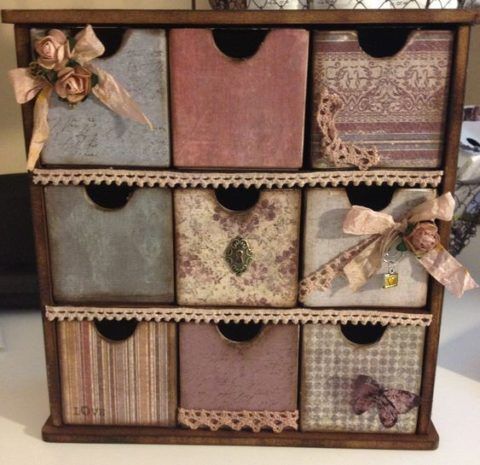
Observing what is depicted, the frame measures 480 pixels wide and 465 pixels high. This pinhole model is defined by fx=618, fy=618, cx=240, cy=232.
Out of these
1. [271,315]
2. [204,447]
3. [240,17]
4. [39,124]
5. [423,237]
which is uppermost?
[240,17]

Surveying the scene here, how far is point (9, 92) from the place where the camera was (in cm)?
104

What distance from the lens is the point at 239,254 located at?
68 cm

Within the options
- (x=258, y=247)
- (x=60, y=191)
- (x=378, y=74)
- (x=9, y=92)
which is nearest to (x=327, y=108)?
(x=378, y=74)

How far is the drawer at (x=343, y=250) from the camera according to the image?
2.17 feet

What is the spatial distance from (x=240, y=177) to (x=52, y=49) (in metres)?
0.22

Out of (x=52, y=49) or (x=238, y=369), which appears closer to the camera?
(x=52, y=49)

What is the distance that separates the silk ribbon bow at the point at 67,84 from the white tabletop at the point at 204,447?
33 centimetres

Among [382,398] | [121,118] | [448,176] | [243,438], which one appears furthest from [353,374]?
[121,118]

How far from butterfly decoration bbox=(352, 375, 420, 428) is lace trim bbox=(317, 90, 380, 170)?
0.83ft

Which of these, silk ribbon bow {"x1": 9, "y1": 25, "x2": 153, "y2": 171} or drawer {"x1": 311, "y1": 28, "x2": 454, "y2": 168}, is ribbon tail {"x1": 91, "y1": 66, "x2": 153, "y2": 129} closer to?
silk ribbon bow {"x1": 9, "y1": 25, "x2": 153, "y2": 171}

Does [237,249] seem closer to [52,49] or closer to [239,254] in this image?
[239,254]

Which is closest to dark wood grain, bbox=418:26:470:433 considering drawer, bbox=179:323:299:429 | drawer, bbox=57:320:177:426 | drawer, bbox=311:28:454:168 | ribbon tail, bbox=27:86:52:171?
drawer, bbox=311:28:454:168

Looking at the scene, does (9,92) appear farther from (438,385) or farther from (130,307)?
(438,385)

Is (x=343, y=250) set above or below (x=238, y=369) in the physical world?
above
